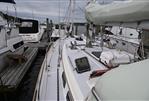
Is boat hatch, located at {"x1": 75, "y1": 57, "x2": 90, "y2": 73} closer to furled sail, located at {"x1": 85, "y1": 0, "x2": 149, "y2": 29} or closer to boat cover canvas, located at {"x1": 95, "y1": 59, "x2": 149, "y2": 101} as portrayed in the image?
furled sail, located at {"x1": 85, "y1": 0, "x2": 149, "y2": 29}

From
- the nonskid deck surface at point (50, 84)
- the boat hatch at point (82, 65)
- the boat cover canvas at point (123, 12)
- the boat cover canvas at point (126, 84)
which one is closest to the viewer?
the boat cover canvas at point (126, 84)

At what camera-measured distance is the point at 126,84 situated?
4.89 ft

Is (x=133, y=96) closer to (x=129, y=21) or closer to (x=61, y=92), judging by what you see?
(x=129, y=21)

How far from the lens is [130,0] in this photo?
2889 mm

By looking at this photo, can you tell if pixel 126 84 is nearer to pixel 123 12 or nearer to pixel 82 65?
pixel 123 12

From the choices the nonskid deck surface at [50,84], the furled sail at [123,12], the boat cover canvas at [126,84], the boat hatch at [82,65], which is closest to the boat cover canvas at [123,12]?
the furled sail at [123,12]

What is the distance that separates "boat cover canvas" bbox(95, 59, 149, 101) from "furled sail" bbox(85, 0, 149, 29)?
972mm

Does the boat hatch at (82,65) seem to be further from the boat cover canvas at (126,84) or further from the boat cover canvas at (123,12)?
the boat cover canvas at (126,84)

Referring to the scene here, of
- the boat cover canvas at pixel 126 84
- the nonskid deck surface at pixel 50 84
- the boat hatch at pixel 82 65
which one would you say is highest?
the boat cover canvas at pixel 126 84

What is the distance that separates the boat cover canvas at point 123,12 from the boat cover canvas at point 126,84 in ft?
3.18

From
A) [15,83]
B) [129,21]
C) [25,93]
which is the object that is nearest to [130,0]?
[129,21]

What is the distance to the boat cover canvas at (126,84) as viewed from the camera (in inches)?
54.3

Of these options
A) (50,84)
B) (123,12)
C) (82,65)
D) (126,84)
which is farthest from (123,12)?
(50,84)

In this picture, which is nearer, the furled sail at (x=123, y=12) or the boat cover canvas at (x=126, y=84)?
the boat cover canvas at (x=126, y=84)
